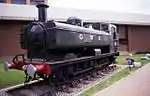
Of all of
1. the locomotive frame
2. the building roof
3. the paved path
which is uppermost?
the building roof

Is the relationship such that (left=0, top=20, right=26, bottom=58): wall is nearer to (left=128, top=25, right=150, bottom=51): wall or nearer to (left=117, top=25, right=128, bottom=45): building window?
(left=117, top=25, right=128, bottom=45): building window

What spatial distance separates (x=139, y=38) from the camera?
3788 centimetres

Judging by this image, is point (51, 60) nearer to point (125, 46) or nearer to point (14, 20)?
point (14, 20)

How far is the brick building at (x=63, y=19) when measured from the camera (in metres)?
25.7

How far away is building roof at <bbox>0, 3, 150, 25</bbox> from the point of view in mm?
25688

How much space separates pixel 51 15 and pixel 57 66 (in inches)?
729

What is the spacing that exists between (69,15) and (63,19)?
124 cm

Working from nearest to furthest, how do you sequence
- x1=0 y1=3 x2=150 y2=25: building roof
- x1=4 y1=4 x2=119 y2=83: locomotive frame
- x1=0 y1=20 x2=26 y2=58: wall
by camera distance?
x1=4 y1=4 x2=119 y2=83: locomotive frame < x1=0 y1=20 x2=26 y2=58: wall < x1=0 y1=3 x2=150 y2=25: building roof

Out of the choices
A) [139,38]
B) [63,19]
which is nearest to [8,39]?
[63,19]

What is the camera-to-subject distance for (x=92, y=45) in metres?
13.8

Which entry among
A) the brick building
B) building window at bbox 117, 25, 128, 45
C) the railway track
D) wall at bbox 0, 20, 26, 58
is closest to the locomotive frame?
the railway track

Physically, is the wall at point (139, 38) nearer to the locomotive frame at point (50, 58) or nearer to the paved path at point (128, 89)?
the paved path at point (128, 89)

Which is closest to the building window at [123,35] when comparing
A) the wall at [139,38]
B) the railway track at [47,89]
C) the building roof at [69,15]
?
the wall at [139,38]

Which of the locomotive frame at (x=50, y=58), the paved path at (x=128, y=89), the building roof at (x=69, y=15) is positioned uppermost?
the building roof at (x=69, y=15)
